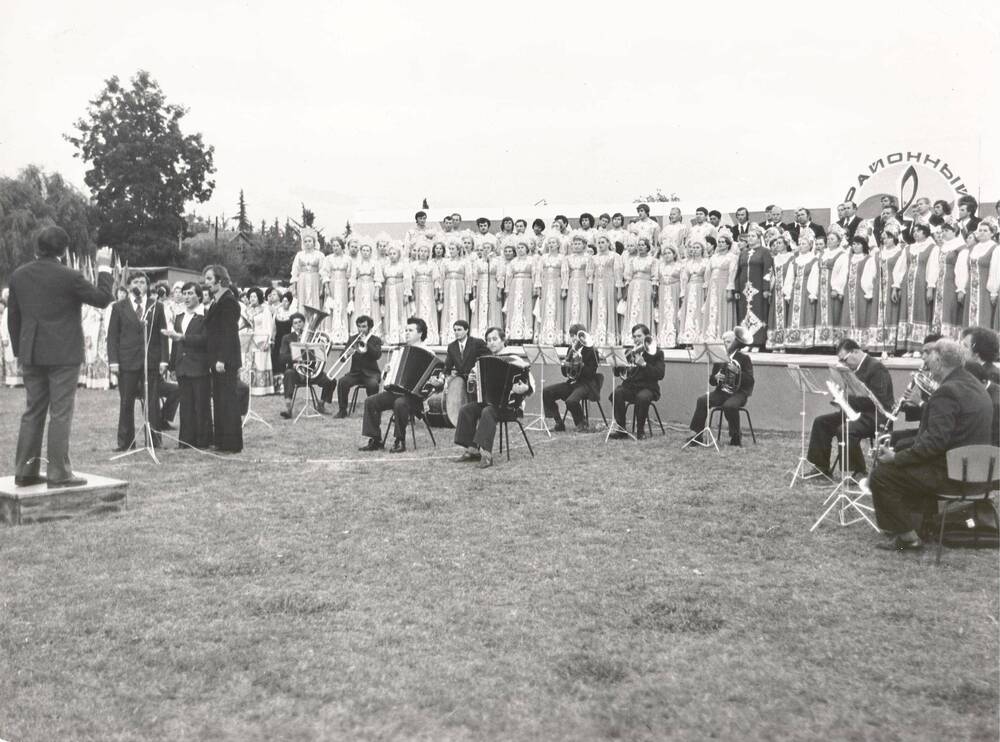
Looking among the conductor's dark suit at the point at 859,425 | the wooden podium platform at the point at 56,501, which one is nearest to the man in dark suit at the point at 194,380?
the wooden podium platform at the point at 56,501

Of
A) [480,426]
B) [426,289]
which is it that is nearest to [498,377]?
[480,426]

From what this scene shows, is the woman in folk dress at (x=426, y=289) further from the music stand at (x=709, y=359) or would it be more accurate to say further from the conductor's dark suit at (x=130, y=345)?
the conductor's dark suit at (x=130, y=345)

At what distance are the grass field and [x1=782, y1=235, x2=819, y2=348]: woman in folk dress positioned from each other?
542 centimetres

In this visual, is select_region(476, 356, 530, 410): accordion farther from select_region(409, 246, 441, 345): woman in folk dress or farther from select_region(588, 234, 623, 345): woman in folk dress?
select_region(409, 246, 441, 345): woman in folk dress

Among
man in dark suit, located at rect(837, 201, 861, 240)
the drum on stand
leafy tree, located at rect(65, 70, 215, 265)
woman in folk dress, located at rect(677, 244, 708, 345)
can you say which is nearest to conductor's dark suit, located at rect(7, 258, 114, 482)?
leafy tree, located at rect(65, 70, 215, 265)

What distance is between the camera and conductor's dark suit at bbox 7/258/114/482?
21.7 feet

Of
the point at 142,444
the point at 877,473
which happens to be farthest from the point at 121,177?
the point at 877,473

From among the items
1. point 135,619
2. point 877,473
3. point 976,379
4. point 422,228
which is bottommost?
point 135,619

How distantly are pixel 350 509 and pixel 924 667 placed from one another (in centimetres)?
444

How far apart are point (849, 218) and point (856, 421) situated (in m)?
6.30

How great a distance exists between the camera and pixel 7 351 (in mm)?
19625

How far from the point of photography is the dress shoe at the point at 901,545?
6.23 m

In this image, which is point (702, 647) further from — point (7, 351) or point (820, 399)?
point (7, 351)

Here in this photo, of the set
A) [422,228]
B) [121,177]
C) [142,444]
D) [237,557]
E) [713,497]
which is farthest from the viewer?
[422,228]
